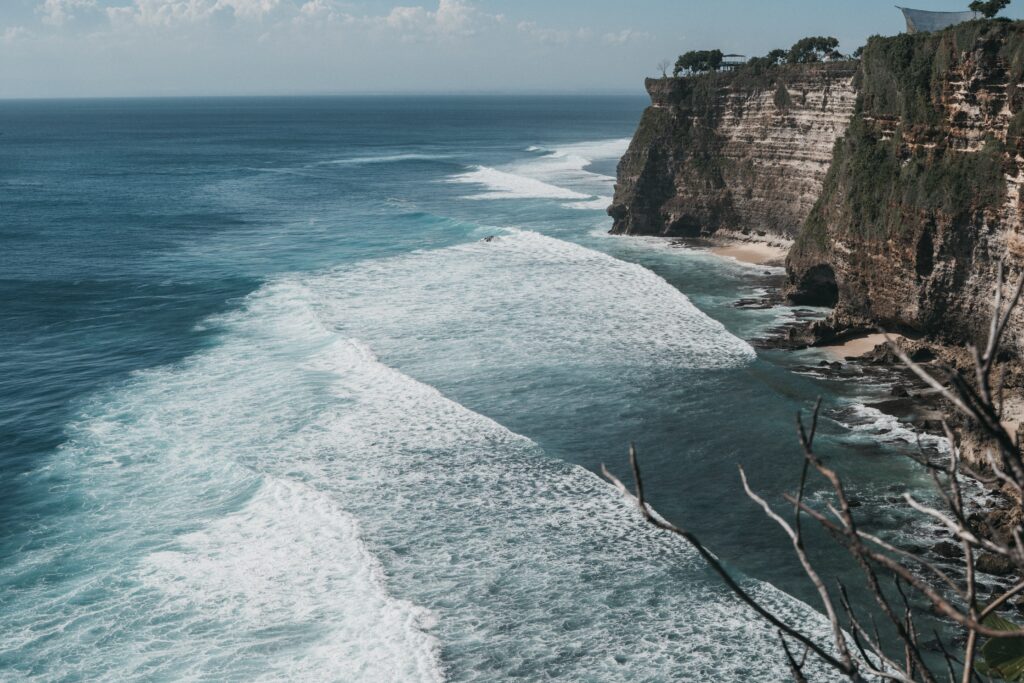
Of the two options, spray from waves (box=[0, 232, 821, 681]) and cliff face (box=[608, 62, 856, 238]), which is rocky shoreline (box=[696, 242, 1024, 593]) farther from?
cliff face (box=[608, 62, 856, 238])

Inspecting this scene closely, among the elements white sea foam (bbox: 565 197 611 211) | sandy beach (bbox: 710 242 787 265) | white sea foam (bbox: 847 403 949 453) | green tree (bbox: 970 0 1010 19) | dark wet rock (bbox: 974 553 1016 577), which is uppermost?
green tree (bbox: 970 0 1010 19)

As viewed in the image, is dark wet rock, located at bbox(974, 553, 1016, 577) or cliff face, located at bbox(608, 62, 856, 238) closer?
dark wet rock, located at bbox(974, 553, 1016, 577)

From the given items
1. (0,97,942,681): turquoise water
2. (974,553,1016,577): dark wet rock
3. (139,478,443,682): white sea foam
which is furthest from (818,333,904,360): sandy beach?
(139,478,443,682): white sea foam

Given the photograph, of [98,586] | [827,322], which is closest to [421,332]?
[827,322]

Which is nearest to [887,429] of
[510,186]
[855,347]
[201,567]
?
[855,347]

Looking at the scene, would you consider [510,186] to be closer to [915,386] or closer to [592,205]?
[592,205]

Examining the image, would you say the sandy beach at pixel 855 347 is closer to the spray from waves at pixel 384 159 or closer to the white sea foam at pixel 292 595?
the white sea foam at pixel 292 595
